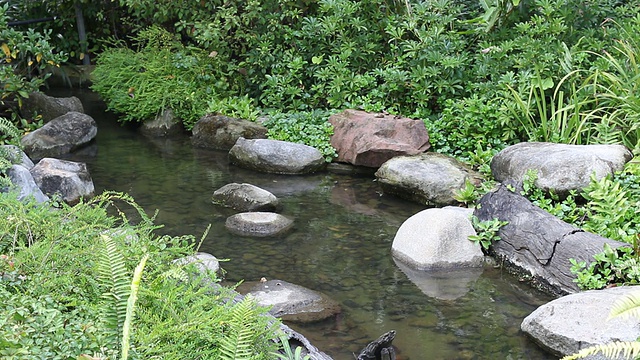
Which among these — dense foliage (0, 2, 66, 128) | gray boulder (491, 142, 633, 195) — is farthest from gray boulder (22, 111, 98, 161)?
gray boulder (491, 142, 633, 195)

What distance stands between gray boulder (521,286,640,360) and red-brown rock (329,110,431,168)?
159 inches

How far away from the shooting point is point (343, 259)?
22.1ft

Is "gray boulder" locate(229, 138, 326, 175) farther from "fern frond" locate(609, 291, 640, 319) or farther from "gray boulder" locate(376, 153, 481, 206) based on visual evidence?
"fern frond" locate(609, 291, 640, 319)

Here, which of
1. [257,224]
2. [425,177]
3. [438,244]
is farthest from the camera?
[425,177]

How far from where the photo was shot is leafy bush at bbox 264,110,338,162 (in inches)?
381

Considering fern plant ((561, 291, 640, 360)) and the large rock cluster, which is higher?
fern plant ((561, 291, 640, 360))

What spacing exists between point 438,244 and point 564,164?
5.32 feet

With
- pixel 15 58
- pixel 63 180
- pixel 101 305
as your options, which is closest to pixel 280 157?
pixel 63 180

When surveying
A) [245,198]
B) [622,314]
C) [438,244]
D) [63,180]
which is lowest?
[245,198]

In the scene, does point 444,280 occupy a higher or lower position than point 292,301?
lower

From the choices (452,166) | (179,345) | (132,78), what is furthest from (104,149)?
(179,345)

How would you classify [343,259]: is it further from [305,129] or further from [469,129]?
[305,129]

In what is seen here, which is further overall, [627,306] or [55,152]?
[55,152]

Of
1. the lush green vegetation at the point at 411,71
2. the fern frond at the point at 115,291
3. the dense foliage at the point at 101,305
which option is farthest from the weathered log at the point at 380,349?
the fern frond at the point at 115,291
